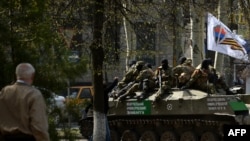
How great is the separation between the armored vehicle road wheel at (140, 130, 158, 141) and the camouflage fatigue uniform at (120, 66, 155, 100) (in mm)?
1077

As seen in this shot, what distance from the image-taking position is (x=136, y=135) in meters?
21.9

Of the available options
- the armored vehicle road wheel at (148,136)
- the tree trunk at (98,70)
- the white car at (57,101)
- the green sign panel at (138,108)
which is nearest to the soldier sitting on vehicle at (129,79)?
the green sign panel at (138,108)

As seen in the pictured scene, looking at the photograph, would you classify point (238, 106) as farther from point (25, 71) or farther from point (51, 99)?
point (25, 71)

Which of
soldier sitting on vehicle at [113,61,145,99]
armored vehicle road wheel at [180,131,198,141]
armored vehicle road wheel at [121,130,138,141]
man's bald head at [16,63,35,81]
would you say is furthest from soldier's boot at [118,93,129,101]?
man's bald head at [16,63,35,81]

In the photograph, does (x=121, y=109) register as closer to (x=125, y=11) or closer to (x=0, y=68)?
(x=125, y=11)

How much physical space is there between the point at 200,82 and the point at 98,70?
14.7ft

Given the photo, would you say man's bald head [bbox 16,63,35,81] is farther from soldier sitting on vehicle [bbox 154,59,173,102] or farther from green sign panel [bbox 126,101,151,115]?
green sign panel [bbox 126,101,151,115]

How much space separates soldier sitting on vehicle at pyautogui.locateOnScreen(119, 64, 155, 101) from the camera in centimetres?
2117

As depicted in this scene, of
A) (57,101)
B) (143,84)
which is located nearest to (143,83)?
(143,84)

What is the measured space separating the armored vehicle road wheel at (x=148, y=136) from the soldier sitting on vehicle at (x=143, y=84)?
1.07 m

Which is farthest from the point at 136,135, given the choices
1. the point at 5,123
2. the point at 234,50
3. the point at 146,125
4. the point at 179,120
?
the point at 5,123

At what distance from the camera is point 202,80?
20328 millimetres

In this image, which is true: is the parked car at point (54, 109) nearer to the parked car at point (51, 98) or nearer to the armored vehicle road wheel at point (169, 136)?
the parked car at point (51, 98)

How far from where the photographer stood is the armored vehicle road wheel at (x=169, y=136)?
67.8 ft
